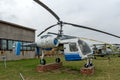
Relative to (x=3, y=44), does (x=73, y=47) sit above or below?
below

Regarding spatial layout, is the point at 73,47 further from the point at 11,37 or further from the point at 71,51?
the point at 11,37

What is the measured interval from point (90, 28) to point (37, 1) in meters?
5.63

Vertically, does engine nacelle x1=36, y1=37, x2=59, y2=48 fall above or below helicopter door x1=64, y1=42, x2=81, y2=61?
above

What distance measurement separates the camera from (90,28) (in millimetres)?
15320

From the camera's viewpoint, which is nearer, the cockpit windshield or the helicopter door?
the helicopter door

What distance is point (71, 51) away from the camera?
1753 centimetres

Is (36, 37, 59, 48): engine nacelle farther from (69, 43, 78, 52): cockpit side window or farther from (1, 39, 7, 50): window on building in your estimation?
(1, 39, 7, 50): window on building

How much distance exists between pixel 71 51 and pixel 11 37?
22400 millimetres

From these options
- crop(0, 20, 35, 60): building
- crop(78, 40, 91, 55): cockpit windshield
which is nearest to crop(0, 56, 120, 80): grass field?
crop(78, 40, 91, 55): cockpit windshield

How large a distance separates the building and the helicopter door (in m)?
18.7

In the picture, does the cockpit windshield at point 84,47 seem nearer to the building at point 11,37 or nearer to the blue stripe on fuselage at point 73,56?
the blue stripe on fuselage at point 73,56

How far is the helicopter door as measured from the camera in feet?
56.4

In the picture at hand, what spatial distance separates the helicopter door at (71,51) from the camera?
56.4 feet

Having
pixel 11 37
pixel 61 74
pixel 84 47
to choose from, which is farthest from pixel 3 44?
pixel 61 74
